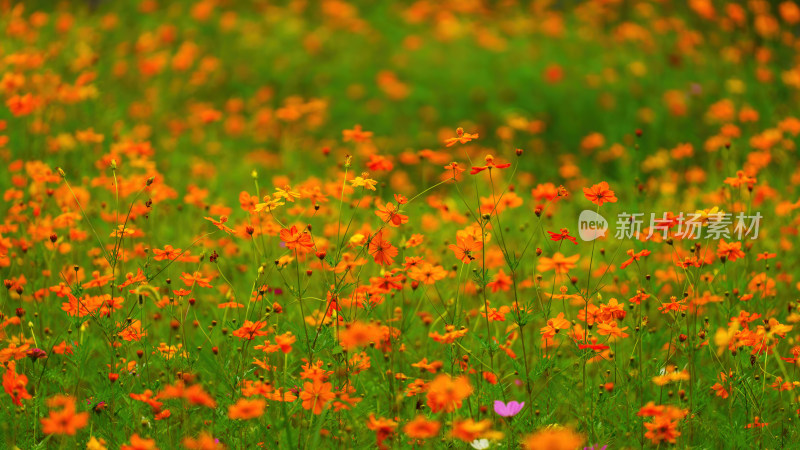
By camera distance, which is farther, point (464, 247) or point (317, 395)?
point (464, 247)

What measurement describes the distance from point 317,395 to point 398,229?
1.46 m

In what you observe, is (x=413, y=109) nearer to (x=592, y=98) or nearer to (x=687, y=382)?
(x=592, y=98)

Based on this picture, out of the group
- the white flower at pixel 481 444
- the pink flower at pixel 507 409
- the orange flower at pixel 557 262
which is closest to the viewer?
the white flower at pixel 481 444

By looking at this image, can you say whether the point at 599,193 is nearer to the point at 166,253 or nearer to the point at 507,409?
the point at 507,409

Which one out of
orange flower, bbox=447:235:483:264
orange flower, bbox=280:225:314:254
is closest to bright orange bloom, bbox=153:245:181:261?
orange flower, bbox=280:225:314:254

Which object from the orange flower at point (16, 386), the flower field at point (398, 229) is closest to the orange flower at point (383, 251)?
the flower field at point (398, 229)

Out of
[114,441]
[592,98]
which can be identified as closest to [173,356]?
[114,441]

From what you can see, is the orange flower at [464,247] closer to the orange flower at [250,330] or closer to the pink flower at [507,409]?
the pink flower at [507,409]

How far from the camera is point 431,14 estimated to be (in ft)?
26.5

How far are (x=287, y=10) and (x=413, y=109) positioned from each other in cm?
258

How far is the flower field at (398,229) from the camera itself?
190cm

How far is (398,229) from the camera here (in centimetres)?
316

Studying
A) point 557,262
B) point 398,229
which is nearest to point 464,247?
point 557,262

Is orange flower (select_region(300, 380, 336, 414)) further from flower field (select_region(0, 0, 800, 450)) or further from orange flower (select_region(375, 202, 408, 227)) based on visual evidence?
orange flower (select_region(375, 202, 408, 227))
